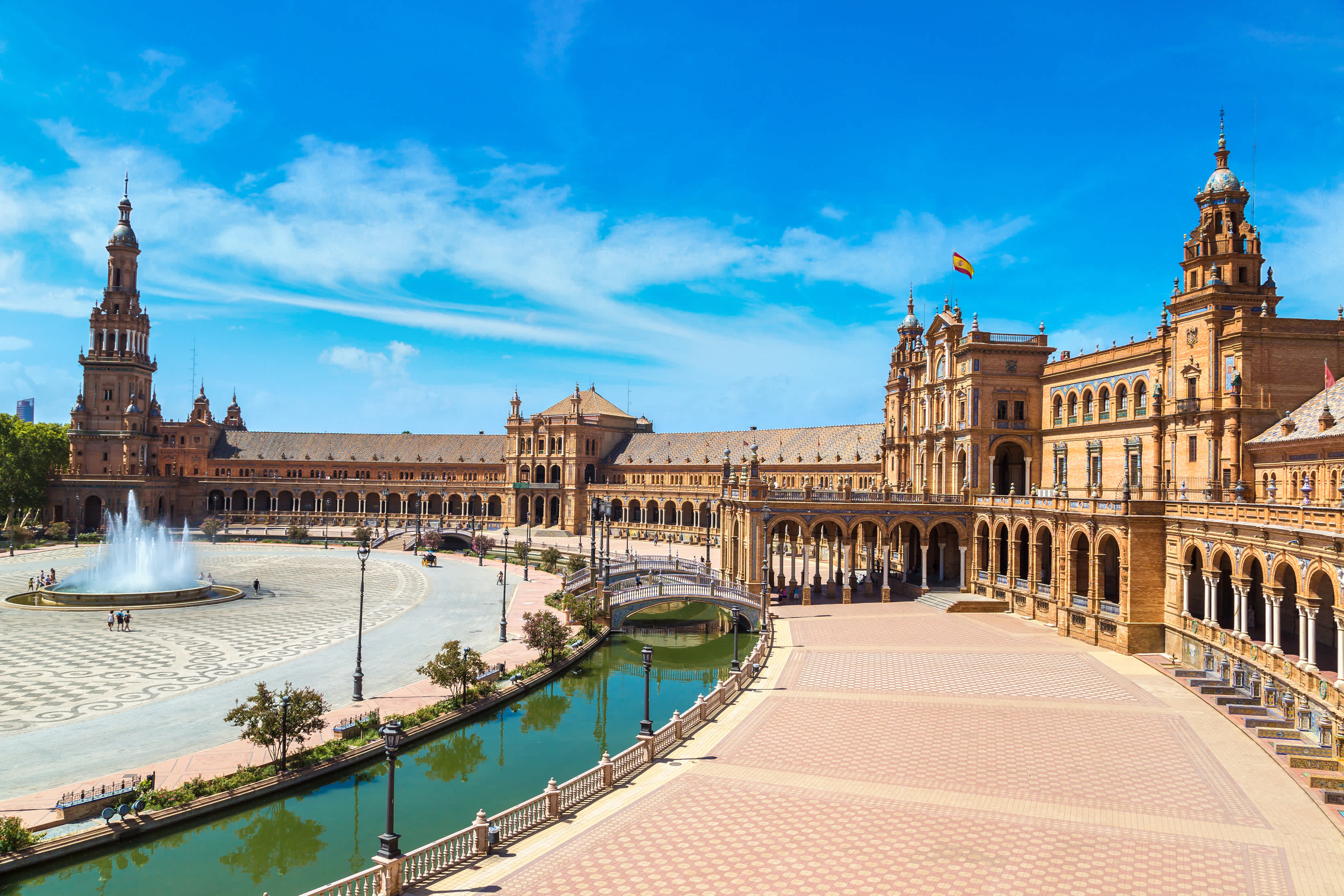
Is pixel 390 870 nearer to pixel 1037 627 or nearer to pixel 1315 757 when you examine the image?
pixel 1315 757

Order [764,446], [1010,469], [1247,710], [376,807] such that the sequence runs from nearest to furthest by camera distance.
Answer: [376,807]
[1247,710]
[1010,469]
[764,446]

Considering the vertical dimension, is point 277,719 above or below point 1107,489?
below

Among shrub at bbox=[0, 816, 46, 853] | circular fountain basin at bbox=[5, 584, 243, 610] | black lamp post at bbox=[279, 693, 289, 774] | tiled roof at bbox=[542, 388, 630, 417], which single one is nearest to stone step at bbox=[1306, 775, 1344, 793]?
black lamp post at bbox=[279, 693, 289, 774]

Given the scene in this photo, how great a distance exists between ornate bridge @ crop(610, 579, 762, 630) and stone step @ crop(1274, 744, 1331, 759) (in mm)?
27942

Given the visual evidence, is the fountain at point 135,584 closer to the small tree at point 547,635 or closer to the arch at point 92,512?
the small tree at point 547,635

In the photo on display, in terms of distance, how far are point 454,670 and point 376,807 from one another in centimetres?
904

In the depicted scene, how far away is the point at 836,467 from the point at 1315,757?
6941 cm

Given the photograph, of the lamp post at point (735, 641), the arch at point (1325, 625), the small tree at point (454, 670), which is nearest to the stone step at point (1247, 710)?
the arch at point (1325, 625)

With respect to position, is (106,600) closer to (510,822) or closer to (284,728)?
(284,728)

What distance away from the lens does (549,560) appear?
8269cm

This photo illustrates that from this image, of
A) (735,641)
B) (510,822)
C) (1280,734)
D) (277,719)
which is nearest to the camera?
(510,822)

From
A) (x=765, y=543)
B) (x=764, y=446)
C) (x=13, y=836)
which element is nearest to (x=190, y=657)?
(x=13, y=836)

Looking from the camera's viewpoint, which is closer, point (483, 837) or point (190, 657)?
point (483, 837)

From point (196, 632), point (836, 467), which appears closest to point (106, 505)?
point (196, 632)
